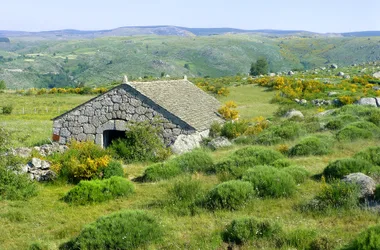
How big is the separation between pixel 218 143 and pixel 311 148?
14.8 feet

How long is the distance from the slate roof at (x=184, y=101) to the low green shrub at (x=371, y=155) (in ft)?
24.7

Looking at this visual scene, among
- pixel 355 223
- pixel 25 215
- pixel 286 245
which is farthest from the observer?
pixel 25 215

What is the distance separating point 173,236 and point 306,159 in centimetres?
698

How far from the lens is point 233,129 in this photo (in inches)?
779

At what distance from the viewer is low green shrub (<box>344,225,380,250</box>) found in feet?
17.7

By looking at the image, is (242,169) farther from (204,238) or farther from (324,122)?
(324,122)

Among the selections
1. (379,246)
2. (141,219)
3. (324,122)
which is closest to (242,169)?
(141,219)

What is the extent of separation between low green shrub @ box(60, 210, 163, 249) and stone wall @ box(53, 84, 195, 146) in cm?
978

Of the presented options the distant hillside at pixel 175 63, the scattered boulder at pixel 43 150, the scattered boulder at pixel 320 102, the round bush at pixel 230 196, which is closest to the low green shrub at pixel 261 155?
the round bush at pixel 230 196

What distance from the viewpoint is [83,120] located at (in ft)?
61.2

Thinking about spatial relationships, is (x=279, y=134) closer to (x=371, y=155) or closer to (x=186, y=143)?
(x=186, y=143)

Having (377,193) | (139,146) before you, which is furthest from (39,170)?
(377,193)

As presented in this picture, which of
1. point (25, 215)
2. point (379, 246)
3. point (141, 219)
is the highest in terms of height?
point (379, 246)

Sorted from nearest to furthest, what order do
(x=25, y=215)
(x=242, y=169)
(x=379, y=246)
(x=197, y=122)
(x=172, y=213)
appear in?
(x=379, y=246) → (x=172, y=213) → (x=25, y=215) → (x=242, y=169) → (x=197, y=122)
